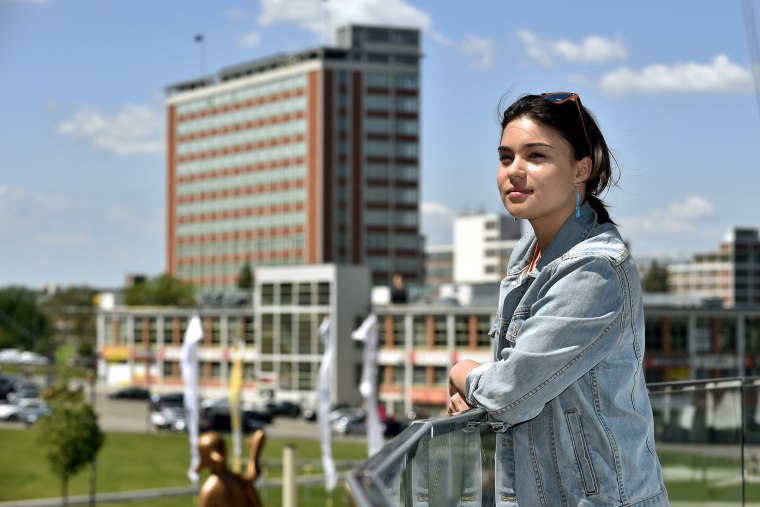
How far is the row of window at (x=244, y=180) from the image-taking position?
404 ft

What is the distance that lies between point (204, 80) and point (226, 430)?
6984 centimetres

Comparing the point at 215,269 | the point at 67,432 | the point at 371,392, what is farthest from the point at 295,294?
the point at 215,269

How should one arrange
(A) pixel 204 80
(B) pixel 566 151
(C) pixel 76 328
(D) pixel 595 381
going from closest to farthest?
(D) pixel 595 381 → (B) pixel 566 151 → (C) pixel 76 328 → (A) pixel 204 80

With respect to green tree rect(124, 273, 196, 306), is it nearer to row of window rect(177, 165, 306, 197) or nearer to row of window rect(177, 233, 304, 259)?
row of window rect(177, 233, 304, 259)

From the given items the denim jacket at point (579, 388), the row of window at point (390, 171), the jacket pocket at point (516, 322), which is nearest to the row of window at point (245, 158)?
the row of window at point (390, 171)

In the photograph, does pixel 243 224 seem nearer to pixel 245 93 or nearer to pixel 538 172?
pixel 245 93

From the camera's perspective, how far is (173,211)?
5512 inches

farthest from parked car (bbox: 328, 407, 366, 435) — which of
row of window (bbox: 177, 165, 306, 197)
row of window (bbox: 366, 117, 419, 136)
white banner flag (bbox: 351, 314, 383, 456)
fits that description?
row of window (bbox: 177, 165, 306, 197)

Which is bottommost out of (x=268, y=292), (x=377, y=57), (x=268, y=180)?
(x=268, y=292)

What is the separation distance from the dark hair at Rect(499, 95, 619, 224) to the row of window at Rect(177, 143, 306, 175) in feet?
388

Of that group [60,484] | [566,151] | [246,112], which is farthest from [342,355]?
[566,151]

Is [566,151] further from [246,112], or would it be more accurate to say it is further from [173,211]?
[173,211]

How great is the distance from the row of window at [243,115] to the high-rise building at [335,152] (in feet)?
0.45

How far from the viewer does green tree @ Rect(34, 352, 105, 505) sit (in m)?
54.0
